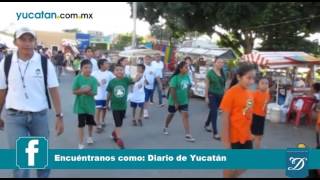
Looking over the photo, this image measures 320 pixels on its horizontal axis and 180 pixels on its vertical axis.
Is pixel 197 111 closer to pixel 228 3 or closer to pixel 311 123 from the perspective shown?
pixel 311 123

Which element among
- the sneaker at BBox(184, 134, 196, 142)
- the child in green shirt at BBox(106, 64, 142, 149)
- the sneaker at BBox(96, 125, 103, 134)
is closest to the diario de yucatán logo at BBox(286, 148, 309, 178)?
the sneaker at BBox(184, 134, 196, 142)

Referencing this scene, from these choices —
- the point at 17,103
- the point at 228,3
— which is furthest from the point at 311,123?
the point at 228,3

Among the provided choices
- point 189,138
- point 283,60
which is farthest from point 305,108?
point 189,138

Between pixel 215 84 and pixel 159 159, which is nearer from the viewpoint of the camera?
pixel 159 159

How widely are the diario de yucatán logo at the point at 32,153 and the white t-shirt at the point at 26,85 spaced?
34 cm

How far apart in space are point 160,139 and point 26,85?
13.4 ft

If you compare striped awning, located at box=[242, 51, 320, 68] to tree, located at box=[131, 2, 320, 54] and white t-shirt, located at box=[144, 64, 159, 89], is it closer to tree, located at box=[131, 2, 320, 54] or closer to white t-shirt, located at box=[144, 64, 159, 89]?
white t-shirt, located at box=[144, 64, 159, 89]

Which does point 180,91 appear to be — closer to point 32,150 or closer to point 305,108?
point 305,108

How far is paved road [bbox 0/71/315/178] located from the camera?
5820 mm

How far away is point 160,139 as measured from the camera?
830 cm

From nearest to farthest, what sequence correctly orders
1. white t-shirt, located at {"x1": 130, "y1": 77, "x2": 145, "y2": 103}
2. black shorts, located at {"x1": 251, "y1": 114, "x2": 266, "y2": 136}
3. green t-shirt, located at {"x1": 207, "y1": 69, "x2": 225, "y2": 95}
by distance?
black shorts, located at {"x1": 251, "y1": 114, "x2": 266, "y2": 136} < green t-shirt, located at {"x1": 207, "y1": 69, "x2": 225, "y2": 95} < white t-shirt, located at {"x1": 130, "y1": 77, "x2": 145, "y2": 103}

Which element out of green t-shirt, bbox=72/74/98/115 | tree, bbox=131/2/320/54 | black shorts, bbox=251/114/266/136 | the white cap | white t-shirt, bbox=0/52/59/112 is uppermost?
tree, bbox=131/2/320/54

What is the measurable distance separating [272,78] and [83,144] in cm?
912

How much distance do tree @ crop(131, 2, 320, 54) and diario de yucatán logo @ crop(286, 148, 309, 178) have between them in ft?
57.3
